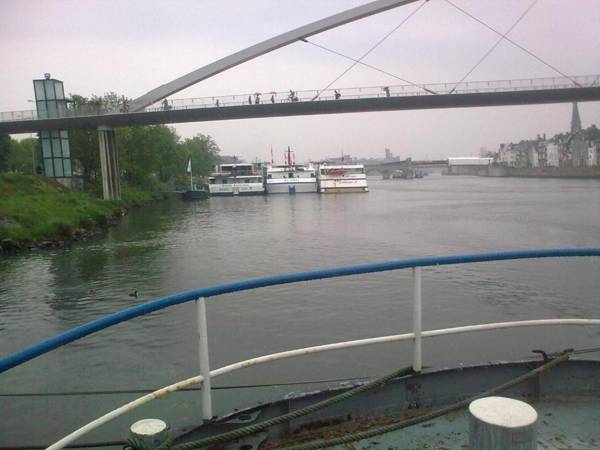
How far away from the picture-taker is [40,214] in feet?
66.3

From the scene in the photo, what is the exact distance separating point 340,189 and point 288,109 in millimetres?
14164

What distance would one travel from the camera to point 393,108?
43.1 meters

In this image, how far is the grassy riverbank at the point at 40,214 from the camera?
17572 mm

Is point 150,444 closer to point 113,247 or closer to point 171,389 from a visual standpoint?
point 171,389

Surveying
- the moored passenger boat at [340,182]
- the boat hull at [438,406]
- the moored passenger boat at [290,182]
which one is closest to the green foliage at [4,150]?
the moored passenger boat at [290,182]

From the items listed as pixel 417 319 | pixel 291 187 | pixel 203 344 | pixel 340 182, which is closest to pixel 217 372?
pixel 203 344

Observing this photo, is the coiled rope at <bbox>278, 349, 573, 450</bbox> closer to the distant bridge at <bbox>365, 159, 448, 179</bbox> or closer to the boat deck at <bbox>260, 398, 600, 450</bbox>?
the boat deck at <bbox>260, 398, 600, 450</bbox>

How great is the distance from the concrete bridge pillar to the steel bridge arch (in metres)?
3.32

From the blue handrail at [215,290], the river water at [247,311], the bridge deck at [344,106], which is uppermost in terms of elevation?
the bridge deck at [344,106]

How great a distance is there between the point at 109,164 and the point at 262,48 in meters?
15.4

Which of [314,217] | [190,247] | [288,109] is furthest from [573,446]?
[288,109]

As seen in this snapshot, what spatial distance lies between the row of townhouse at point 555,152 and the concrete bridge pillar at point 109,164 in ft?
250

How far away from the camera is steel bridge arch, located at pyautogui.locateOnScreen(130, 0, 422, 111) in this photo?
41.0 meters

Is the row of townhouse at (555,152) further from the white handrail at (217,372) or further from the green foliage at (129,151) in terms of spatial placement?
the white handrail at (217,372)
